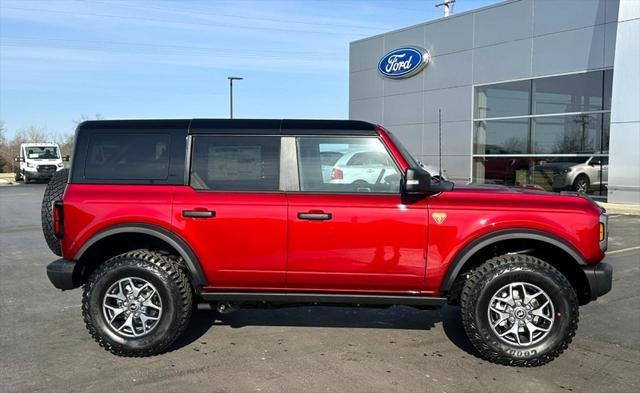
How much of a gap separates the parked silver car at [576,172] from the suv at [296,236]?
46.0 ft

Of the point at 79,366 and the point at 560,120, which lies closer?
the point at 79,366

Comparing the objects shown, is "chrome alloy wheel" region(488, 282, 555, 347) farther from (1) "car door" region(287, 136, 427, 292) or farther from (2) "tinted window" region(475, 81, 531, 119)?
(2) "tinted window" region(475, 81, 531, 119)

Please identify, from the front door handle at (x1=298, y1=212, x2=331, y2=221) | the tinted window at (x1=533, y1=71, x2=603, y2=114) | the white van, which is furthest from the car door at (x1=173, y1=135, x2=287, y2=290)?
the white van

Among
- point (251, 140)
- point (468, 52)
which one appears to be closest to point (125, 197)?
point (251, 140)

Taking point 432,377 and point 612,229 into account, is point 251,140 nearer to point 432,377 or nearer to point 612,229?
point 432,377

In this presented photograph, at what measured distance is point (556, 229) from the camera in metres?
4.07

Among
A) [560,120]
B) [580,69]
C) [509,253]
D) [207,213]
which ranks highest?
[580,69]

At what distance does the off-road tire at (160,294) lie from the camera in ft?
13.8

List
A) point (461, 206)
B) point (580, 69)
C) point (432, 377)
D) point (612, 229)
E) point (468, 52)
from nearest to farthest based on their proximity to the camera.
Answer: point (432, 377), point (461, 206), point (612, 229), point (580, 69), point (468, 52)

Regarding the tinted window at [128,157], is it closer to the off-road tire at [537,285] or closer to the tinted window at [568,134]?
the off-road tire at [537,285]

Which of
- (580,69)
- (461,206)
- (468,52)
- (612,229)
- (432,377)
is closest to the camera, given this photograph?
(432,377)

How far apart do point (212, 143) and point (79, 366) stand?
1.96 meters

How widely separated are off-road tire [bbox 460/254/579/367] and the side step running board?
29 centimetres

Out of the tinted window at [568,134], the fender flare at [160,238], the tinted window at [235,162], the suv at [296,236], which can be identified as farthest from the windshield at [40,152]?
the tinted window at [235,162]
